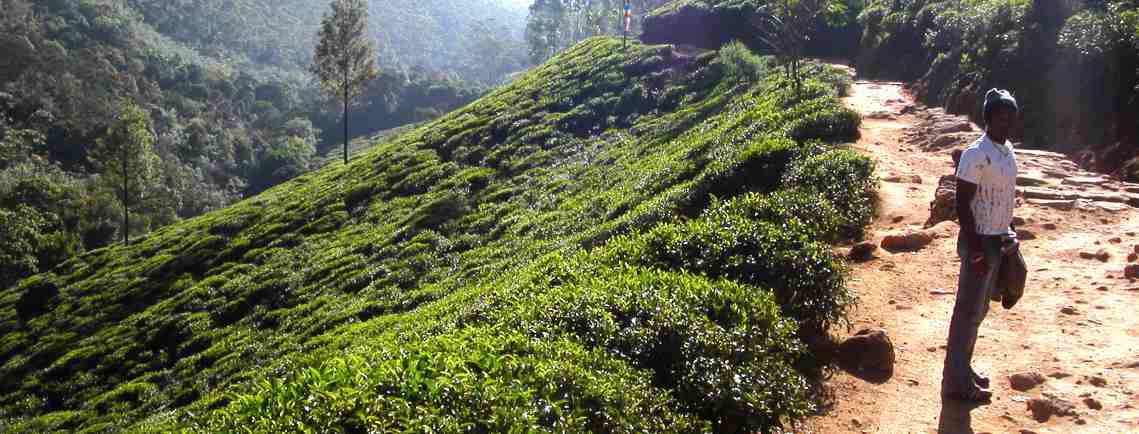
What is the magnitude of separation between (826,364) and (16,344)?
78.5ft

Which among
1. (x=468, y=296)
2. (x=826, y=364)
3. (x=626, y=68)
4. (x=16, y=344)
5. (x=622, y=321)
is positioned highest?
(x=626, y=68)

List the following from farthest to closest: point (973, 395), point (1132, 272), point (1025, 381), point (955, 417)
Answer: point (1132, 272) < point (1025, 381) < point (973, 395) < point (955, 417)

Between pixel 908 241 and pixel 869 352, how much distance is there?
10.1 ft

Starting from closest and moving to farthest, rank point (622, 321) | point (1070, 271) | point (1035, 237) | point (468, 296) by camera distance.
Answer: point (622, 321) → point (1070, 271) → point (1035, 237) → point (468, 296)

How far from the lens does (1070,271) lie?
7.76 meters

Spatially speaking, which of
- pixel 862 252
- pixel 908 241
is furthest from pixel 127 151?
pixel 908 241

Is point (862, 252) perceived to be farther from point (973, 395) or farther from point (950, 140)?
point (950, 140)

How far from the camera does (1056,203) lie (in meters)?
9.67

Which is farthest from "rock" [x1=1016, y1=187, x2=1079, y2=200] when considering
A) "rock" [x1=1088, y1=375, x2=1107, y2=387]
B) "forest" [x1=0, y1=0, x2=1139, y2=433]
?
"rock" [x1=1088, y1=375, x2=1107, y2=387]

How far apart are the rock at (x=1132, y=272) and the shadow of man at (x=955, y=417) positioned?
10.4 feet

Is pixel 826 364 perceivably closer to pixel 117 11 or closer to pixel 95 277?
pixel 95 277

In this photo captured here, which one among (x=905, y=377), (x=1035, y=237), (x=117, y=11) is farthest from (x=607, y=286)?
(x=117, y=11)

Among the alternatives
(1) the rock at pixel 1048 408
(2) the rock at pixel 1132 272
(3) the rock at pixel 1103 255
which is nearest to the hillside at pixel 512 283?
(1) the rock at pixel 1048 408

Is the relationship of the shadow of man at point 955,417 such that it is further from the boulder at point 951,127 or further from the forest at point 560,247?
the boulder at point 951,127
